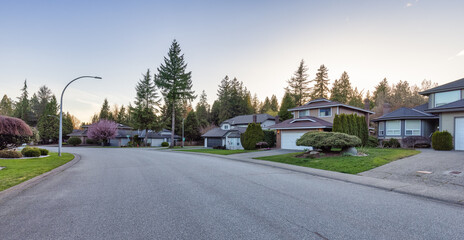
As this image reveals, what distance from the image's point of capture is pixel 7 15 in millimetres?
13266

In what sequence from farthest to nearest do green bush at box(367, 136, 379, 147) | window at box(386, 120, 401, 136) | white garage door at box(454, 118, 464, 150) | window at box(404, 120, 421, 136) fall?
green bush at box(367, 136, 379, 147), window at box(386, 120, 401, 136), window at box(404, 120, 421, 136), white garage door at box(454, 118, 464, 150)

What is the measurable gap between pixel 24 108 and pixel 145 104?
4501 centimetres

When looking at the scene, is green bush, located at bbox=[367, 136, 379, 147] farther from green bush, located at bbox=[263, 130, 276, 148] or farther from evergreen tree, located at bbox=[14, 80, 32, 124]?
evergreen tree, located at bbox=[14, 80, 32, 124]

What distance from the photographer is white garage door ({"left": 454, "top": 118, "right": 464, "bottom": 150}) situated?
16.2m

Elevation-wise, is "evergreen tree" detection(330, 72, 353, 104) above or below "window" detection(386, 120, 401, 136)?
above

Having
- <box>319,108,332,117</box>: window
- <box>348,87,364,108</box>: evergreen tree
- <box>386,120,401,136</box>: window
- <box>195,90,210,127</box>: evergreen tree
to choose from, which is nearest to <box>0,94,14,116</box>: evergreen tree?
<box>195,90,210,127</box>: evergreen tree

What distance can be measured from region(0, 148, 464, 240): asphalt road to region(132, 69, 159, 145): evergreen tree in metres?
41.6

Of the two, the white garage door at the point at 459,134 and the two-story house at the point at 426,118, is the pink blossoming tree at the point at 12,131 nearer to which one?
the two-story house at the point at 426,118

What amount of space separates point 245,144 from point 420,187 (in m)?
21.4

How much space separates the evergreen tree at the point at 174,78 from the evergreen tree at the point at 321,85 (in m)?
31.9

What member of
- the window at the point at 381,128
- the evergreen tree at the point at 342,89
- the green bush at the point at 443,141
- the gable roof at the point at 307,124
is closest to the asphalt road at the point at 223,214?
the green bush at the point at 443,141

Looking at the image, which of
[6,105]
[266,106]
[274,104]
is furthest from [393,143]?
[6,105]

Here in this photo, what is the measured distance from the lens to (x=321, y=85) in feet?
179

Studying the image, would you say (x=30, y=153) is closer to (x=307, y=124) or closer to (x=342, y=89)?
(x=307, y=124)
